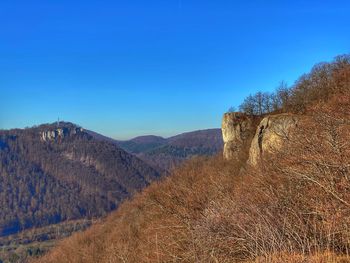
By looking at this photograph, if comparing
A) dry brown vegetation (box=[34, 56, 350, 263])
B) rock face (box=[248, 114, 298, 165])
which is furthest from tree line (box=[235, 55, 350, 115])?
dry brown vegetation (box=[34, 56, 350, 263])

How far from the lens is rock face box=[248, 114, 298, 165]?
33.4 m

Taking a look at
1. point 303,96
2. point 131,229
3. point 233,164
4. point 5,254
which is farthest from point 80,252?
point 5,254

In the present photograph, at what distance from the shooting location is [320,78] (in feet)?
156

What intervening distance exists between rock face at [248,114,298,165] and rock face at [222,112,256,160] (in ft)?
37.9

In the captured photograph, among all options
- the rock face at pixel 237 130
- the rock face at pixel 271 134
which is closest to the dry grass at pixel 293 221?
the rock face at pixel 271 134

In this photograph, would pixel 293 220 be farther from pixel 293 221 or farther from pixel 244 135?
pixel 244 135

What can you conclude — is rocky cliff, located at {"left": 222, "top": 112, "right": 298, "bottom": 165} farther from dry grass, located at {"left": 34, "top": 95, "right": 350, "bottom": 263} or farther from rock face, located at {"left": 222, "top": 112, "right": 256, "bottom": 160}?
dry grass, located at {"left": 34, "top": 95, "right": 350, "bottom": 263}

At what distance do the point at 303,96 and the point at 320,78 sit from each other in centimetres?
559

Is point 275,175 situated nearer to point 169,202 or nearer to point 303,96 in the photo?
point 169,202

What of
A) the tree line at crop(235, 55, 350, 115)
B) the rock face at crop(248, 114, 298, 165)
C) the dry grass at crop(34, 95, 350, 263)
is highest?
the tree line at crop(235, 55, 350, 115)

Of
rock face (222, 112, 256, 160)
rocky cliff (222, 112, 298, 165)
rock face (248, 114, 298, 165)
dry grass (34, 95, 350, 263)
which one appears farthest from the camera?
rock face (222, 112, 256, 160)

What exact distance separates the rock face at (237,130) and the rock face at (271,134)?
454 inches

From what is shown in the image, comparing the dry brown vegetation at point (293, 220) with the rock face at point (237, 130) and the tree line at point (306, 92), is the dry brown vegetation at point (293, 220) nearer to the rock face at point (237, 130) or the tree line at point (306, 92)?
the tree line at point (306, 92)

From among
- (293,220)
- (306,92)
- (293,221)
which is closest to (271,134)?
(306,92)
